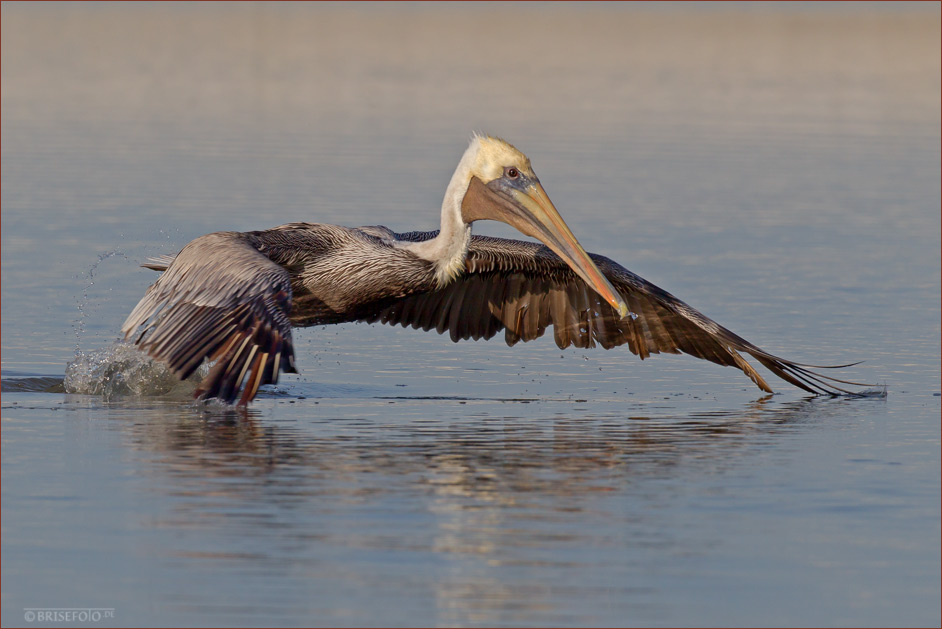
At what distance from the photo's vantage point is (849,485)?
8.38 metres

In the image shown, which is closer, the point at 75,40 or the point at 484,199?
the point at 484,199

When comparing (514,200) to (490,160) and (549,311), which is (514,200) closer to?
(490,160)

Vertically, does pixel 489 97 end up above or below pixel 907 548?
above

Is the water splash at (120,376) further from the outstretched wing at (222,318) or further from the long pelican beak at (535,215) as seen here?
the long pelican beak at (535,215)

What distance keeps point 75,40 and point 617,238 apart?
107 ft

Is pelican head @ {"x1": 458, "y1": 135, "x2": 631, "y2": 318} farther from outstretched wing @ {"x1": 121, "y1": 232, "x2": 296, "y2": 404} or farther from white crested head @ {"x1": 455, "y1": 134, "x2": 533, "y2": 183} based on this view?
outstretched wing @ {"x1": 121, "y1": 232, "x2": 296, "y2": 404}

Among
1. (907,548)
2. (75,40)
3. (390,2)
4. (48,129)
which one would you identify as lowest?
(907,548)

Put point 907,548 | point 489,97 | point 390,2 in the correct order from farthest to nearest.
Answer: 1. point 390,2
2. point 489,97
3. point 907,548

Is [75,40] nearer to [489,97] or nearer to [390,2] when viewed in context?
[489,97]

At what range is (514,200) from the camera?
396 inches

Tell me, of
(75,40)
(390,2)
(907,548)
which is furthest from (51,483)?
(390,2)

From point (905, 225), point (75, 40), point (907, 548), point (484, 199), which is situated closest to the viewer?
point (907, 548)

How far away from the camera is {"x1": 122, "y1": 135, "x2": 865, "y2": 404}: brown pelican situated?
870 cm

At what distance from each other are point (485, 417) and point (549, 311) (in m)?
1.58
